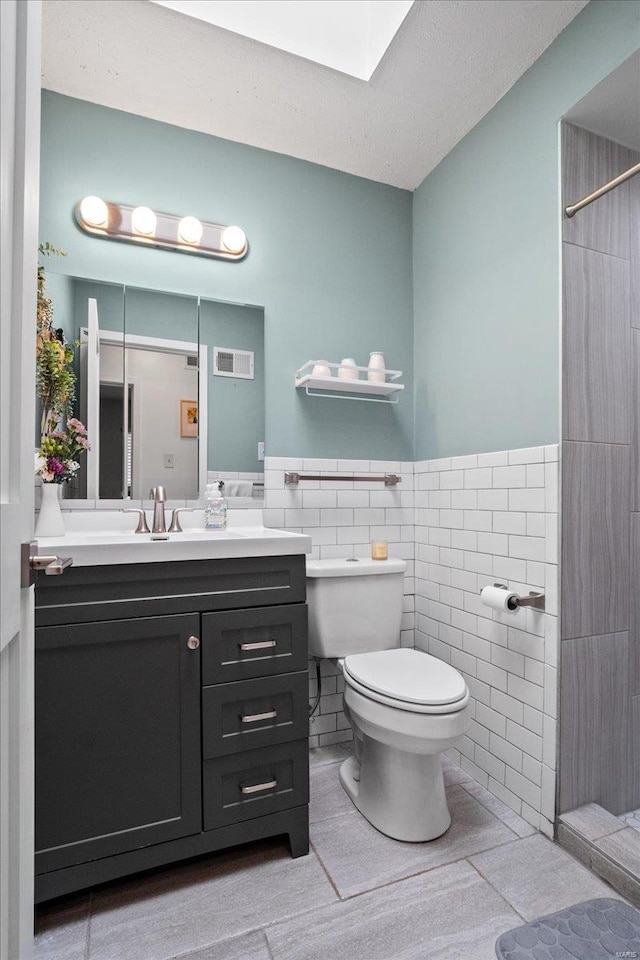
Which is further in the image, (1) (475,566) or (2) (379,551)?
(2) (379,551)

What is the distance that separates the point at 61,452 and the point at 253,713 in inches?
42.6

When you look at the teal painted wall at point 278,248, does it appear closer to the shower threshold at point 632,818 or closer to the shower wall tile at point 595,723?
the shower wall tile at point 595,723

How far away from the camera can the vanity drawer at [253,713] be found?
1413mm

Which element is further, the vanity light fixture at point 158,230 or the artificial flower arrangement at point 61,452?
the vanity light fixture at point 158,230

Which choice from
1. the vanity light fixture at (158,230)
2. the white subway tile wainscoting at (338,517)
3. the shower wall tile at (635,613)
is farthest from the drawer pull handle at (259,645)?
the vanity light fixture at (158,230)

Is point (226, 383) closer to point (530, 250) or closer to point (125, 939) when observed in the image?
point (530, 250)

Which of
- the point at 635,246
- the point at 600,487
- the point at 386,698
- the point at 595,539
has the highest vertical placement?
the point at 635,246

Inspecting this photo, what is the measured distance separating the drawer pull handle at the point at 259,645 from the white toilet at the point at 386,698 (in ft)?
1.17

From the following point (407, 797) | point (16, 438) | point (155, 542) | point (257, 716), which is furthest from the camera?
point (407, 797)

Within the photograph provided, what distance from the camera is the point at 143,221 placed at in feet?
6.23

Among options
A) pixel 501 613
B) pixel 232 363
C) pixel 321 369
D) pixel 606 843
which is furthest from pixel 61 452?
pixel 606 843

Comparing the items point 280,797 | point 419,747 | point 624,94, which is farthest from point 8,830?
point 624,94

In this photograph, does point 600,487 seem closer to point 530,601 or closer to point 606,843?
point 530,601

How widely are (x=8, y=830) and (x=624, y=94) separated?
2236 mm
